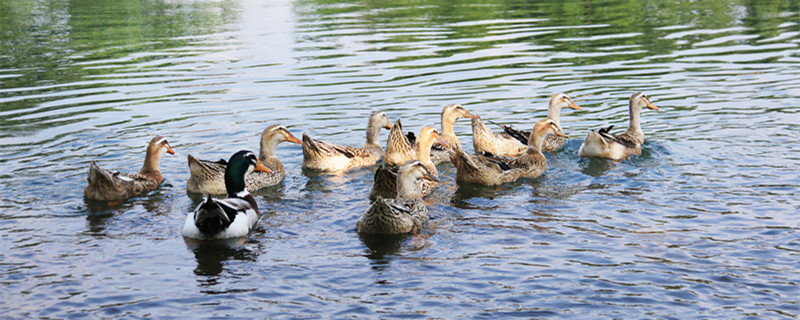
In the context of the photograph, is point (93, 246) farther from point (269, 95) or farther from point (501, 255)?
point (269, 95)

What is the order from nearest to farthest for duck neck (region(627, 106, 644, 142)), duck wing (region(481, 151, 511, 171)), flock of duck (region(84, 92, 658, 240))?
flock of duck (region(84, 92, 658, 240)), duck wing (region(481, 151, 511, 171)), duck neck (region(627, 106, 644, 142))

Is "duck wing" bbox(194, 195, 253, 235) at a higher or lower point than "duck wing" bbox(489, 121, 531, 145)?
higher

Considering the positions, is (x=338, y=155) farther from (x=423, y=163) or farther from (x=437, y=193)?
(x=437, y=193)

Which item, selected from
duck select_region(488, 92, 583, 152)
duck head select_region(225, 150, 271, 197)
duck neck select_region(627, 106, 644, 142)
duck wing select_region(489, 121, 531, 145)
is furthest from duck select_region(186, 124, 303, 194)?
duck neck select_region(627, 106, 644, 142)

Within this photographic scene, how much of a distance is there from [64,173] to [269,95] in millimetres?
8058

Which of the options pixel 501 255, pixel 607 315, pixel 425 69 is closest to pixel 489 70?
pixel 425 69

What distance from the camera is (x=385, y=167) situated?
15.4m

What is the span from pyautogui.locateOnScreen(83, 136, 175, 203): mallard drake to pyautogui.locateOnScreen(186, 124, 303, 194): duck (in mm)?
620

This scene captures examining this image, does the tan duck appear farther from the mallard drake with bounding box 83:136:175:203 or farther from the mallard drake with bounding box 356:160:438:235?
the mallard drake with bounding box 83:136:175:203

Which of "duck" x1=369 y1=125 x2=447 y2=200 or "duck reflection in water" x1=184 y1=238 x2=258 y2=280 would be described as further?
"duck" x1=369 y1=125 x2=447 y2=200

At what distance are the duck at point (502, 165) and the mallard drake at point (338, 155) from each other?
2.09 meters

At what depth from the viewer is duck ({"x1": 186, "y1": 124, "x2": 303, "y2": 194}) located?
562 inches

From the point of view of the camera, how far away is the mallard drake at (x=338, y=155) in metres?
15.8

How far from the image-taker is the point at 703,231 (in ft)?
37.6
